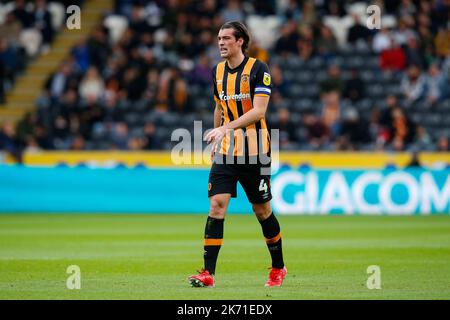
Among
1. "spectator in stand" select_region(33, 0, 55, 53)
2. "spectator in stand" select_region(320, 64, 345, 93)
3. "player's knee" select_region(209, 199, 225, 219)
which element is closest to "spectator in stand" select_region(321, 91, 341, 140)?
"spectator in stand" select_region(320, 64, 345, 93)

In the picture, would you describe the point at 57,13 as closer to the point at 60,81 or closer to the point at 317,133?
the point at 60,81

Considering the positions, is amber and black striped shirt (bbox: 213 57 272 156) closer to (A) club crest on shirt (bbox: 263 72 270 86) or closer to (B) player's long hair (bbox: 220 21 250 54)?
(A) club crest on shirt (bbox: 263 72 270 86)

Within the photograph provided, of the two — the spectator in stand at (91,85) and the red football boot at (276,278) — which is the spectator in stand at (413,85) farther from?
the red football boot at (276,278)

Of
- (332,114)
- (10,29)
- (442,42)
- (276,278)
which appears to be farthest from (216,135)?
(10,29)

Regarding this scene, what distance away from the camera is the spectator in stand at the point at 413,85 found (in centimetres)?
2473

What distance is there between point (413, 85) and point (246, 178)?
52.5ft

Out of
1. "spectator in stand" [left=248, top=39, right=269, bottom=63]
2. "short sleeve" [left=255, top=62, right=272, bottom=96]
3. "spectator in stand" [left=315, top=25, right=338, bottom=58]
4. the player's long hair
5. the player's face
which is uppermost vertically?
"spectator in stand" [left=315, top=25, right=338, bottom=58]

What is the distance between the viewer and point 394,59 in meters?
25.5

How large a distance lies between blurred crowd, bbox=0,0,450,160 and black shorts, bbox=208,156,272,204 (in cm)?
1360

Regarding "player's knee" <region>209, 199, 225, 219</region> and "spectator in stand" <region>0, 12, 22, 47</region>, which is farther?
"spectator in stand" <region>0, 12, 22, 47</region>

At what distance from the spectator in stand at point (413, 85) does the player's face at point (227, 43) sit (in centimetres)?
1557

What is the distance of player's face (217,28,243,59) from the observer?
31.8ft

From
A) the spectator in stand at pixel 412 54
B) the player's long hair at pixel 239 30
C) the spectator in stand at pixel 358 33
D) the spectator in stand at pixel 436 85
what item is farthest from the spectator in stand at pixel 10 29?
the player's long hair at pixel 239 30
